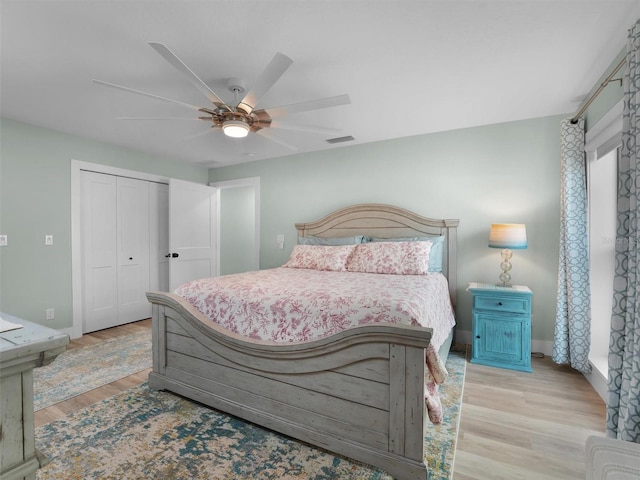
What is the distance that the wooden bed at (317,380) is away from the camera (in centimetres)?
148

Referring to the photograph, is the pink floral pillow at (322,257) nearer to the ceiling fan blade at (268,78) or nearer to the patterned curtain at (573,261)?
the ceiling fan blade at (268,78)

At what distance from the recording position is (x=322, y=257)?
11.3 feet

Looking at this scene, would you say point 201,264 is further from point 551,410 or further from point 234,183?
point 551,410

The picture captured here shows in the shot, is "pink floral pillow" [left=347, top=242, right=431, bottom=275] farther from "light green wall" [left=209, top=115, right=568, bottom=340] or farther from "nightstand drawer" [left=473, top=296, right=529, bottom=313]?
"light green wall" [left=209, top=115, right=568, bottom=340]

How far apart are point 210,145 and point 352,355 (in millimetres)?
3461

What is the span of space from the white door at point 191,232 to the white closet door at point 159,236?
30 cm

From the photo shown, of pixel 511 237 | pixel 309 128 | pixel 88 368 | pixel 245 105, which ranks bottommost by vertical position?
pixel 88 368

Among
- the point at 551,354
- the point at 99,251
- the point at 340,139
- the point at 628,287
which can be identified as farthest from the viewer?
the point at 99,251

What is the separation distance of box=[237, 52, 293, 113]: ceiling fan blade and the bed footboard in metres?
1.45

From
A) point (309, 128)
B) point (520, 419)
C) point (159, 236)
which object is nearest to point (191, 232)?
point (159, 236)

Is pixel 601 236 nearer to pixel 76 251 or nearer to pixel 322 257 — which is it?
pixel 322 257

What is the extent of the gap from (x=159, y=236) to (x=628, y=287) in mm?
5022

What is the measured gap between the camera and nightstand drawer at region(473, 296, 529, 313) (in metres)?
2.79

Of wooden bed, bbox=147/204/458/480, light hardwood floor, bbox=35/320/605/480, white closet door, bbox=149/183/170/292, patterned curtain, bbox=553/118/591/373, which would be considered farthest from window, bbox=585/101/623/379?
white closet door, bbox=149/183/170/292
